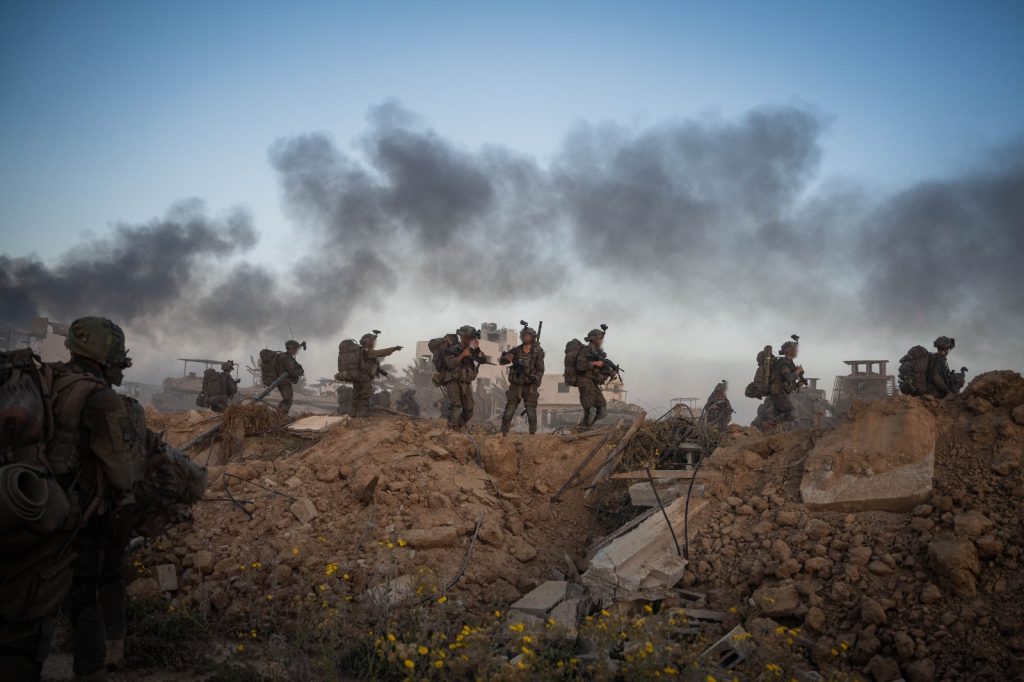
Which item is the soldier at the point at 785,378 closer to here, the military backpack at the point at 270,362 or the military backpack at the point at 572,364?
the military backpack at the point at 572,364

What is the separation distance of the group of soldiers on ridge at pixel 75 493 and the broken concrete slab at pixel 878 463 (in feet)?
16.9

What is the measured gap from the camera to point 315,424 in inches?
431

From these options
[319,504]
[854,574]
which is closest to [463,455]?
[319,504]

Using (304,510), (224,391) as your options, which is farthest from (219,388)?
(304,510)

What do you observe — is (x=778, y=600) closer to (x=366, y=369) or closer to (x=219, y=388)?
(x=366, y=369)

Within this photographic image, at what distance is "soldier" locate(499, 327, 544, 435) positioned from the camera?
419 inches

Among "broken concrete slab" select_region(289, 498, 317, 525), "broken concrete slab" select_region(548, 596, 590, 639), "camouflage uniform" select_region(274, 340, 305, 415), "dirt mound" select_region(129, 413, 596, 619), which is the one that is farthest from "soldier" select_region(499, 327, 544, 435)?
"camouflage uniform" select_region(274, 340, 305, 415)

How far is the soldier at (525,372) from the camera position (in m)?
10.6

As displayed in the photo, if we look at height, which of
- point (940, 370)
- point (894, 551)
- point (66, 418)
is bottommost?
point (894, 551)

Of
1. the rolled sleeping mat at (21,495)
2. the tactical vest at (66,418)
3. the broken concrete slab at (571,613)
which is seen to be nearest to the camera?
A: the rolled sleeping mat at (21,495)

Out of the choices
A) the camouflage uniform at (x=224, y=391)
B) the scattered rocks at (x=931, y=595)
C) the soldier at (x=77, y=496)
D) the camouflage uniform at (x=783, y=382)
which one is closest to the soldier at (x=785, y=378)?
the camouflage uniform at (x=783, y=382)

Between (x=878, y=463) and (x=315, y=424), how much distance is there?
8602 mm

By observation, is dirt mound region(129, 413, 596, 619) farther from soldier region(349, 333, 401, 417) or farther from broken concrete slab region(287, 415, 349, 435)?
soldier region(349, 333, 401, 417)

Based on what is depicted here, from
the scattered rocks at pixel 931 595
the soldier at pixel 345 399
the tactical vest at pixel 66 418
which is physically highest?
the tactical vest at pixel 66 418
